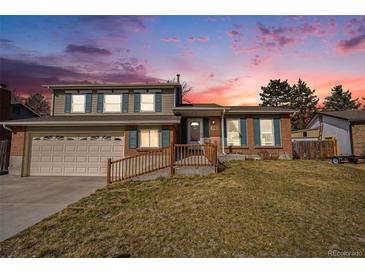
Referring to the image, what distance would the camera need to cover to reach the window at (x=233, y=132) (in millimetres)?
13266

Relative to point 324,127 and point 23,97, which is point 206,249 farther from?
point 23,97

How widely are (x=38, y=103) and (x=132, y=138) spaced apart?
54.7 meters

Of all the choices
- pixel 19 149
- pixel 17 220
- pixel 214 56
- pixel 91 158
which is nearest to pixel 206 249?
pixel 17 220

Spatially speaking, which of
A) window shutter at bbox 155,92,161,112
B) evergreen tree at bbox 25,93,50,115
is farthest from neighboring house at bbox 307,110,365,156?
evergreen tree at bbox 25,93,50,115

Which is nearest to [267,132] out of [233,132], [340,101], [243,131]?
[243,131]

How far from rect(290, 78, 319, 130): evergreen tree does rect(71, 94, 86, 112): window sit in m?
35.9

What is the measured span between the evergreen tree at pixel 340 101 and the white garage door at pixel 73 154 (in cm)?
4785

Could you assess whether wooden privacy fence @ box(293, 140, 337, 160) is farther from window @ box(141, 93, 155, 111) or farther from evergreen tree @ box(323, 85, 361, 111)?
evergreen tree @ box(323, 85, 361, 111)

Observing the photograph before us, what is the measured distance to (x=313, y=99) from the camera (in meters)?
35.9

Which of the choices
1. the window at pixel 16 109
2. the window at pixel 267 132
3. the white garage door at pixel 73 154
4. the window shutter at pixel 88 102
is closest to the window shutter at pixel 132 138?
the white garage door at pixel 73 154

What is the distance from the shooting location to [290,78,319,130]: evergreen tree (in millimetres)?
35438

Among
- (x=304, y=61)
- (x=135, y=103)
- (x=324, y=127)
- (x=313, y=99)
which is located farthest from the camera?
(x=313, y=99)

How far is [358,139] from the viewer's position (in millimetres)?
15422
